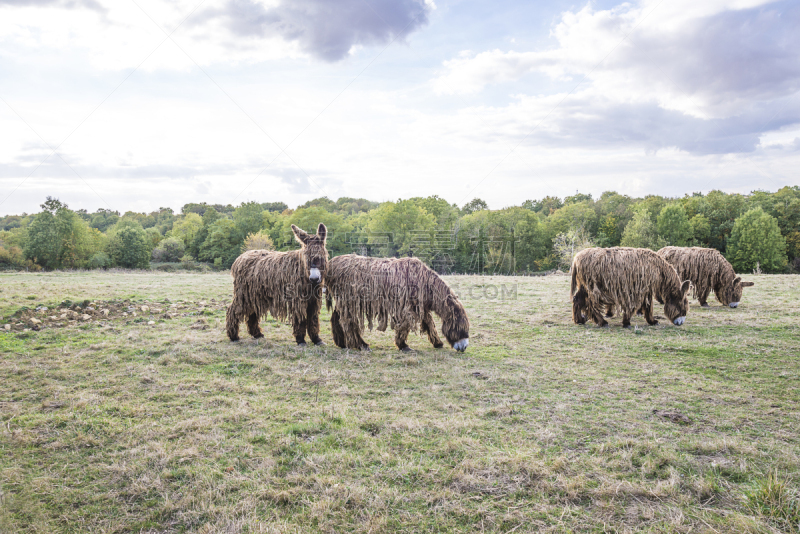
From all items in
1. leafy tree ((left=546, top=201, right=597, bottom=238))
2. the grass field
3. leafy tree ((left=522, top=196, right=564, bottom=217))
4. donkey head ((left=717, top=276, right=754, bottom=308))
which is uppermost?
leafy tree ((left=522, top=196, right=564, bottom=217))

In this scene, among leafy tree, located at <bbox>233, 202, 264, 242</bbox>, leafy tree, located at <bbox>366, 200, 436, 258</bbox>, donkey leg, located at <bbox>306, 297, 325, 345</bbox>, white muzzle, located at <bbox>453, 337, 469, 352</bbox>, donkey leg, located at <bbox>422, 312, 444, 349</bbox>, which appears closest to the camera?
white muzzle, located at <bbox>453, 337, 469, 352</bbox>

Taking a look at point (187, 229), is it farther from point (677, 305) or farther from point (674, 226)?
point (674, 226)

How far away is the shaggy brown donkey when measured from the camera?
8562 millimetres

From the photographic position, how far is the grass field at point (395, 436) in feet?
10.6

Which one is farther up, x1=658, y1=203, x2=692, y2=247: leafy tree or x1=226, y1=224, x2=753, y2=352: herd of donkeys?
x1=658, y1=203, x2=692, y2=247: leafy tree

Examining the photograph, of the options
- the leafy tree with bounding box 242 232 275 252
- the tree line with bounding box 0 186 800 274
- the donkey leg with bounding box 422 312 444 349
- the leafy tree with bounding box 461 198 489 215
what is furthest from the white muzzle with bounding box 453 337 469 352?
the leafy tree with bounding box 461 198 489 215

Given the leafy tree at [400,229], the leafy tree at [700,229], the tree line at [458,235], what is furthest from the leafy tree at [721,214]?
the leafy tree at [400,229]

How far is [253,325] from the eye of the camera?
958 centimetres

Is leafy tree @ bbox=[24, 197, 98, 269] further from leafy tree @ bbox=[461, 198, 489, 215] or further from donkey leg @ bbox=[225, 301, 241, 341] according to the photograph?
leafy tree @ bbox=[461, 198, 489, 215]

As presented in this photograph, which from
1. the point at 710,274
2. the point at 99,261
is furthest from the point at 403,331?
the point at 99,261

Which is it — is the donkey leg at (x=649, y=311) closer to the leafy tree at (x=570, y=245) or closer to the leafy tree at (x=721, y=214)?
the leafy tree at (x=570, y=245)

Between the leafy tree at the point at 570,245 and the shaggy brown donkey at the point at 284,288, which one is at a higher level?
the leafy tree at the point at 570,245

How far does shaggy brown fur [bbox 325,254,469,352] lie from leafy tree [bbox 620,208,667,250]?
54.7 metres

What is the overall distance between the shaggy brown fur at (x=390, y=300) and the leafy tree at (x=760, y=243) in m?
62.3
